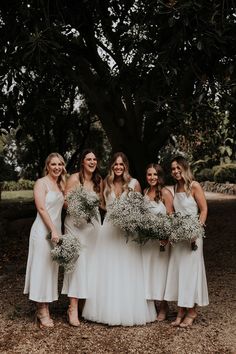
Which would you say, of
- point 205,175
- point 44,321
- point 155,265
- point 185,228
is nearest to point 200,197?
point 185,228

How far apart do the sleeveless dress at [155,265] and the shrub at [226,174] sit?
81.3 ft

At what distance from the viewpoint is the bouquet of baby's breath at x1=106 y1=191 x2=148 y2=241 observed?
5.65 metres

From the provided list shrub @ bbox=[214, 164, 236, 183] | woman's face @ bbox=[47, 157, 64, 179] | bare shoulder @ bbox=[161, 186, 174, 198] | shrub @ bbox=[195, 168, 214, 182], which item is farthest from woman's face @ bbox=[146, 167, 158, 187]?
shrub @ bbox=[195, 168, 214, 182]

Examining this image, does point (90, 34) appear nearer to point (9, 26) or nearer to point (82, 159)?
point (9, 26)

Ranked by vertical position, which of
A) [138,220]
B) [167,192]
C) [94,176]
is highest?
[94,176]

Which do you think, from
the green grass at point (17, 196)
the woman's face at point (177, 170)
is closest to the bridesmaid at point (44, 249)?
the woman's face at point (177, 170)

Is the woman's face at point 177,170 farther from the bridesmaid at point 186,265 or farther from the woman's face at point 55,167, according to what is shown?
the woman's face at point 55,167

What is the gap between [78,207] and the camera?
18.5 feet

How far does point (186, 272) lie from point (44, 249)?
186cm

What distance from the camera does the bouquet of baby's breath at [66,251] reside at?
18.2ft

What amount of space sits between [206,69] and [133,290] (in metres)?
3.19

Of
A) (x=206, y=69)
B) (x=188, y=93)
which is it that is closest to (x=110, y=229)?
(x=206, y=69)

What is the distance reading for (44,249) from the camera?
5.83 meters

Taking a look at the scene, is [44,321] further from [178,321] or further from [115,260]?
[178,321]
